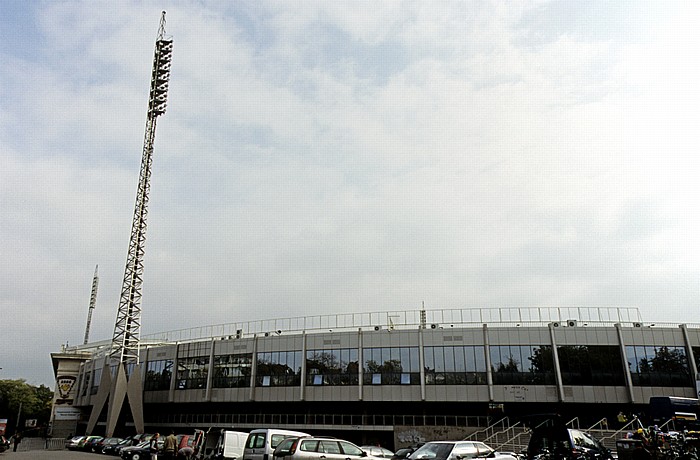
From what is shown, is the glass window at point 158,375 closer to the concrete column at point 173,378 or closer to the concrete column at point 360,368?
the concrete column at point 173,378

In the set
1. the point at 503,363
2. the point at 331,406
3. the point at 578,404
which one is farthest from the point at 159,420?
the point at 578,404

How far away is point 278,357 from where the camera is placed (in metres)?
50.4

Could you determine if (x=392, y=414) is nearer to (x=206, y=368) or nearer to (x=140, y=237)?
(x=206, y=368)

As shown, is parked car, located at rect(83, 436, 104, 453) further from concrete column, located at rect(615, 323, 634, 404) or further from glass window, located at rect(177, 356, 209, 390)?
concrete column, located at rect(615, 323, 634, 404)

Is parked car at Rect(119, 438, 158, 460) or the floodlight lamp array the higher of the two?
the floodlight lamp array

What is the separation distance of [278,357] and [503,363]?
20.0 metres

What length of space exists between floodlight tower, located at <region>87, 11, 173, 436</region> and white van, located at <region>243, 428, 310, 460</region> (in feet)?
117

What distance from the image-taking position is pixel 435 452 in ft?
57.4

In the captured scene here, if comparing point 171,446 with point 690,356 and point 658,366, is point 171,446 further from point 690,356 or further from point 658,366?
point 690,356

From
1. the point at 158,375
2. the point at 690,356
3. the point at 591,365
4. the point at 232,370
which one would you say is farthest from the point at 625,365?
the point at 158,375

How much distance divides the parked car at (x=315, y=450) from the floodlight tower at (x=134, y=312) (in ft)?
127

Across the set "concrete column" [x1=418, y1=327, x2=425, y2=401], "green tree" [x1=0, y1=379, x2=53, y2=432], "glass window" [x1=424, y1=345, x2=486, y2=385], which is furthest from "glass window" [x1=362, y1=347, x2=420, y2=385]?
"green tree" [x1=0, y1=379, x2=53, y2=432]

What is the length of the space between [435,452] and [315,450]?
3859 millimetres

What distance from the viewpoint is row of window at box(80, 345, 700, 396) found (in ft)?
140
